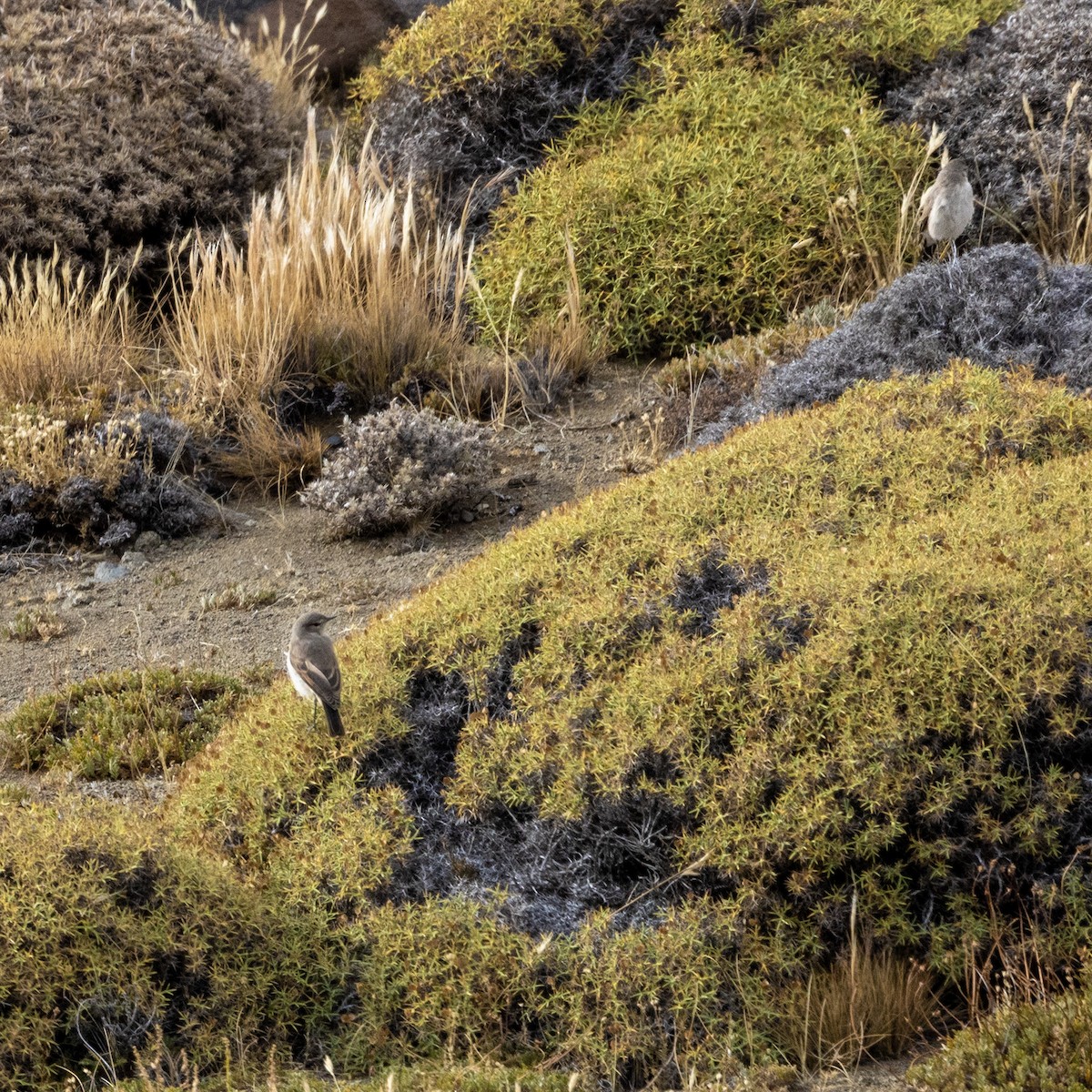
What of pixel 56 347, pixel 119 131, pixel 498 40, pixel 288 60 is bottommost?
pixel 56 347

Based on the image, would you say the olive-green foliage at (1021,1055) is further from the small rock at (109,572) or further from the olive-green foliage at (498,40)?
the olive-green foliage at (498,40)

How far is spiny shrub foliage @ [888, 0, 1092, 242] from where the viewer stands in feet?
30.0

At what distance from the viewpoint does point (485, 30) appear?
10523 mm

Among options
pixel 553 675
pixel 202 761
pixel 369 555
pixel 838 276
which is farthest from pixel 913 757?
pixel 838 276

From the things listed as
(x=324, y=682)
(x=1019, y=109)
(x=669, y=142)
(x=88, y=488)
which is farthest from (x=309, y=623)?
(x=1019, y=109)

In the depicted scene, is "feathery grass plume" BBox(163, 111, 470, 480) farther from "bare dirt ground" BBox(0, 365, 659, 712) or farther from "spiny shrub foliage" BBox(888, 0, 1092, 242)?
"spiny shrub foliage" BBox(888, 0, 1092, 242)

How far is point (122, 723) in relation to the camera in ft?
19.2

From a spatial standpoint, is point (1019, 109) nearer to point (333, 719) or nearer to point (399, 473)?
point (399, 473)

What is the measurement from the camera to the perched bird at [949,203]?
769 centimetres

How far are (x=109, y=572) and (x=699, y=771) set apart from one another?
468 cm

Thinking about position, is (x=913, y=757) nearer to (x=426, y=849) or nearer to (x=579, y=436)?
(x=426, y=849)

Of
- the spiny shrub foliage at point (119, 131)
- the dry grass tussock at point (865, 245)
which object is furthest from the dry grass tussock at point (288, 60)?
the dry grass tussock at point (865, 245)

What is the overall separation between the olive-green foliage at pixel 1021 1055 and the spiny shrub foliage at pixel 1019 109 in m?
7.14

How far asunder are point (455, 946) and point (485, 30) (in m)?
8.61
